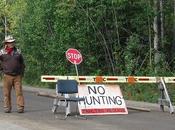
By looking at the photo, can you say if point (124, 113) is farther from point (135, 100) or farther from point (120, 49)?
point (120, 49)

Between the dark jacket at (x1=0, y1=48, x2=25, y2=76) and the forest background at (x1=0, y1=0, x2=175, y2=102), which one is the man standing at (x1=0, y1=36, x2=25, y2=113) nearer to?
the dark jacket at (x1=0, y1=48, x2=25, y2=76)

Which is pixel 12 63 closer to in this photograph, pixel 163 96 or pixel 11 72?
pixel 11 72

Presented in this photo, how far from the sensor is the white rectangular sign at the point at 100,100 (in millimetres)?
16625

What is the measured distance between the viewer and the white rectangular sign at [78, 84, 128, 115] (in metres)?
16.6

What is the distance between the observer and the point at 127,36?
30.3 metres

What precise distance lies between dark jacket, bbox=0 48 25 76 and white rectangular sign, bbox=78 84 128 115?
1.88 meters

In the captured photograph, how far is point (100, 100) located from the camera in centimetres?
1709

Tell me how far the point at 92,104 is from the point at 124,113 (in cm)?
101

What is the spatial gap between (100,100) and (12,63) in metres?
2.82

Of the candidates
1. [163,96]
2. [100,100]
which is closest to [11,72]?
[100,100]

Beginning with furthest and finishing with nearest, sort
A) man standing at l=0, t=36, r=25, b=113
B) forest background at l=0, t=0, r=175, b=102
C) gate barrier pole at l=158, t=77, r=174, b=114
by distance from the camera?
forest background at l=0, t=0, r=175, b=102
gate barrier pole at l=158, t=77, r=174, b=114
man standing at l=0, t=36, r=25, b=113

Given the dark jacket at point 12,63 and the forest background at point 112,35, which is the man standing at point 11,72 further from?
the forest background at point 112,35

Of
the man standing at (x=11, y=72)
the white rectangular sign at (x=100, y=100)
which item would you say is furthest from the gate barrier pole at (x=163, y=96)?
the man standing at (x=11, y=72)

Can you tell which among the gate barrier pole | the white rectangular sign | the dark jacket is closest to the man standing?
the dark jacket
